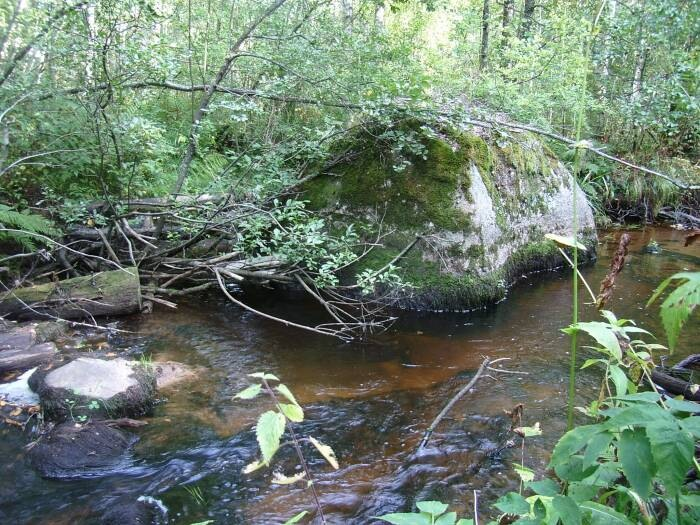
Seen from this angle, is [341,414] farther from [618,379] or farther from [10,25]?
[10,25]

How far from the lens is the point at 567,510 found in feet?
4.32

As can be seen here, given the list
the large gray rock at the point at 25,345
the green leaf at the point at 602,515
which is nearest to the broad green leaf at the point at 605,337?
the green leaf at the point at 602,515

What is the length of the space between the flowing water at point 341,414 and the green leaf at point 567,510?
1782mm

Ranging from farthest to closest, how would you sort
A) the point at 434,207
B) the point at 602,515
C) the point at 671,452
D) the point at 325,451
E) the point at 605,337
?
the point at 434,207, the point at 325,451, the point at 605,337, the point at 602,515, the point at 671,452

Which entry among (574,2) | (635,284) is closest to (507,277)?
(635,284)

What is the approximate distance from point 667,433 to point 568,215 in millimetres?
7922

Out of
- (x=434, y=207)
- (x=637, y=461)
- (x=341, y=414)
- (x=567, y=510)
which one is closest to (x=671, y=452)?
(x=637, y=461)

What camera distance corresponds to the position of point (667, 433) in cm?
119

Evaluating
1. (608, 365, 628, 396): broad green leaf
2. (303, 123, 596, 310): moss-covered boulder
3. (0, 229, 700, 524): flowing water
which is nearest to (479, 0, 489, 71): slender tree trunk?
(303, 123, 596, 310): moss-covered boulder

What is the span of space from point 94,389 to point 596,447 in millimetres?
3690

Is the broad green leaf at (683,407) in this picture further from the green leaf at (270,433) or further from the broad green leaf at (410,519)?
the green leaf at (270,433)

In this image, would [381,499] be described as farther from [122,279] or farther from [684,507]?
[122,279]

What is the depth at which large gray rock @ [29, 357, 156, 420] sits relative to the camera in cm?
375

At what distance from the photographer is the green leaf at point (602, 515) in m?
1.41
